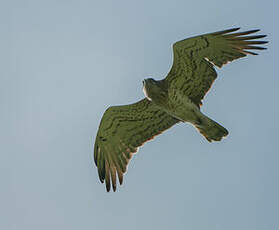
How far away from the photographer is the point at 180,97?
1298 centimetres

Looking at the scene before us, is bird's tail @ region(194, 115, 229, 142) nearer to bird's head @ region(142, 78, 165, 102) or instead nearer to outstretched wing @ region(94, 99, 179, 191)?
bird's head @ region(142, 78, 165, 102)

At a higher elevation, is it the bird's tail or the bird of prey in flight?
the bird of prey in flight

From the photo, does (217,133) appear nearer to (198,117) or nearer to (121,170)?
(198,117)

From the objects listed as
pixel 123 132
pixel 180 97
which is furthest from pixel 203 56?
pixel 123 132

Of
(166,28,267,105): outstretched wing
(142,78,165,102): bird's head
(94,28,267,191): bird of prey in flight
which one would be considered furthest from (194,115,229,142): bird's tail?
(142,78,165,102): bird's head

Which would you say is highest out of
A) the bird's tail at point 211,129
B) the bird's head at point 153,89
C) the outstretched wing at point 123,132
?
the bird's head at point 153,89

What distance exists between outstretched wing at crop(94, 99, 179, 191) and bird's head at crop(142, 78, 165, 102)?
2.29ft

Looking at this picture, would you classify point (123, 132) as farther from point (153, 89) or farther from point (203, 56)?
point (203, 56)

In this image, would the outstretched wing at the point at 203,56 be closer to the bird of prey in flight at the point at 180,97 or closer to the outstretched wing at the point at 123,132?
the bird of prey in flight at the point at 180,97

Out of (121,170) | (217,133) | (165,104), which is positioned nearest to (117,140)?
(121,170)

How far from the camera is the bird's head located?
42.2 ft

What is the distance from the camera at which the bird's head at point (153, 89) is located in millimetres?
12852

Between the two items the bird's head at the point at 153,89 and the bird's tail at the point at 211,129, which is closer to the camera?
the bird's tail at the point at 211,129

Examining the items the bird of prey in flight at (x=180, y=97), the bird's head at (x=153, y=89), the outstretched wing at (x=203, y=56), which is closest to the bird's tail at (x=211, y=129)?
the bird of prey in flight at (x=180, y=97)
